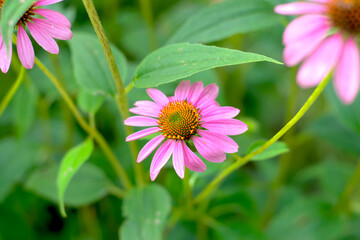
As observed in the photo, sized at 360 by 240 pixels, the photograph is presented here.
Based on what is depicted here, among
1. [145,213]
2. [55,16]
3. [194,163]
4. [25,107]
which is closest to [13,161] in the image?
[25,107]

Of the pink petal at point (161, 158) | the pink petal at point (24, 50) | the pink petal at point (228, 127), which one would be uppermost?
the pink petal at point (228, 127)

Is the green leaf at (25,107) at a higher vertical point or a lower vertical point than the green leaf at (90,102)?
lower

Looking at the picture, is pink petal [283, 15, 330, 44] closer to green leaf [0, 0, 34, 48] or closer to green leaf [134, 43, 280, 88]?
green leaf [134, 43, 280, 88]

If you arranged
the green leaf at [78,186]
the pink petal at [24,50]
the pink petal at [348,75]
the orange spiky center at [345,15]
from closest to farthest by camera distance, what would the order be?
the pink petal at [348,75]
the orange spiky center at [345,15]
the pink petal at [24,50]
the green leaf at [78,186]

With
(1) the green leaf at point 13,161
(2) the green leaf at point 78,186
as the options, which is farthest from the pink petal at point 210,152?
(1) the green leaf at point 13,161

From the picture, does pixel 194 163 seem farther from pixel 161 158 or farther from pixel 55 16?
pixel 55 16

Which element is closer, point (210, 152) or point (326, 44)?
point (326, 44)

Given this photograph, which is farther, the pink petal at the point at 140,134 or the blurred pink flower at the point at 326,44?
the pink petal at the point at 140,134

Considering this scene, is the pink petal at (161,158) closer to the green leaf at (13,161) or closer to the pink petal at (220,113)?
the pink petal at (220,113)
